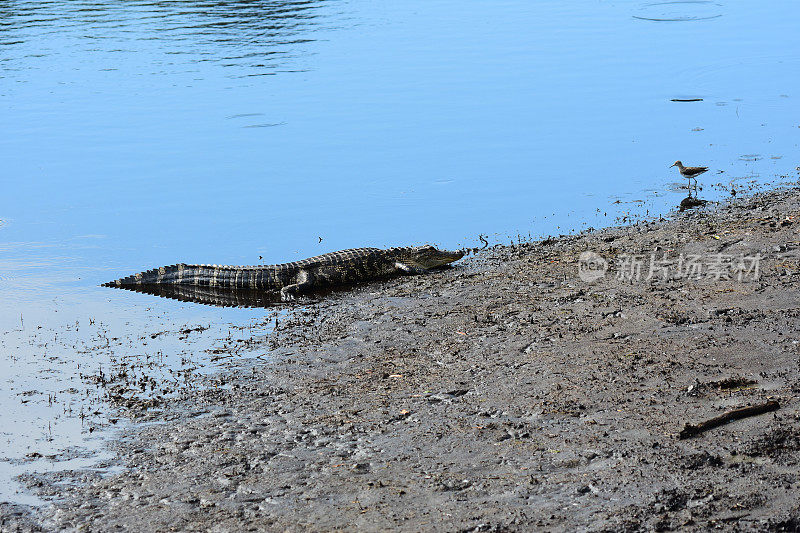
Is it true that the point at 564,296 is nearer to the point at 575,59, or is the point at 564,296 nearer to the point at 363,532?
the point at 363,532

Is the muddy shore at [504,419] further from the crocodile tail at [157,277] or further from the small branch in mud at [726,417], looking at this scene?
the crocodile tail at [157,277]

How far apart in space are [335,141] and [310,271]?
25.8 ft

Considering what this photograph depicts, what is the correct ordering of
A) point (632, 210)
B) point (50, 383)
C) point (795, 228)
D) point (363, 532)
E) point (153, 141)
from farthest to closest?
point (153, 141) → point (632, 210) → point (795, 228) → point (50, 383) → point (363, 532)

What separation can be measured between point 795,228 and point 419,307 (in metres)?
5.12

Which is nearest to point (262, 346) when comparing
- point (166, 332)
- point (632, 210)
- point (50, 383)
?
point (166, 332)

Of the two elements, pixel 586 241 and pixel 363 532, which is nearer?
pixel 363 532

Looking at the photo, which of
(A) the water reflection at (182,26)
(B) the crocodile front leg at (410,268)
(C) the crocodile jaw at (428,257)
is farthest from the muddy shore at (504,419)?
(A) the water reflection at (182,26)

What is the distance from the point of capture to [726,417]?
21.1ft

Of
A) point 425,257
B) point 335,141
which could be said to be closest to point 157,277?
point 425,257

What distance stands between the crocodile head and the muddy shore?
1357 mm

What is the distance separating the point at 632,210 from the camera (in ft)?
46.1

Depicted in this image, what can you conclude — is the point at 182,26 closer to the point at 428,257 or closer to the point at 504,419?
the point at 428,257

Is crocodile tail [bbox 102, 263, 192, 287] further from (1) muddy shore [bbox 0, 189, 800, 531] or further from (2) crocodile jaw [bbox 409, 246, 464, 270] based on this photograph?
(2) crocodile jaw [bbox 409, 246, 464, 270]

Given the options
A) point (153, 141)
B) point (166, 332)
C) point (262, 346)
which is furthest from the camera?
point (153, 141)
